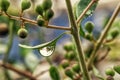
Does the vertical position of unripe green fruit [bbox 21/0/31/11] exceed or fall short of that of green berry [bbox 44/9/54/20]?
it exceeds it

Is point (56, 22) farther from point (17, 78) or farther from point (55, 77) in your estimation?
point (55, 77)

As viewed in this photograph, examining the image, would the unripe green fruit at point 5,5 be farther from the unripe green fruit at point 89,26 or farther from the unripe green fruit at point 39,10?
the unripe green fruit at point 89,26

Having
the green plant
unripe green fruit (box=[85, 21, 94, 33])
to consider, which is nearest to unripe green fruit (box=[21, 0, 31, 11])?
the green plant

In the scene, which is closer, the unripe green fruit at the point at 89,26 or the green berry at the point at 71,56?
the unripe green fruit at the point at 89,26

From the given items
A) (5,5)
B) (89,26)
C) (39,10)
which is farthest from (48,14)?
(89,26)

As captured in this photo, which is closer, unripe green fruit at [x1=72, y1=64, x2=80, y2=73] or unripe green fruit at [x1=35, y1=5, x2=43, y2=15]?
unripe green fruit at [x1=35, y1=5, x2=43, y2=15]

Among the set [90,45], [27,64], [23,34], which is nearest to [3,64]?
[27,64]

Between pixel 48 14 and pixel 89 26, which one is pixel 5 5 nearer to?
pixel 48 14

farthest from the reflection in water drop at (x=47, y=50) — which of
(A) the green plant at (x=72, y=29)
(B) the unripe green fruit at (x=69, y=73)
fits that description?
(B) the unripe green fruit at (x=69, y=73)

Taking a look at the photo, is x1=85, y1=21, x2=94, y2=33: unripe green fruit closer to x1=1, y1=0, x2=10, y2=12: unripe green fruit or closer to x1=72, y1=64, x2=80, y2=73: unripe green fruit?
x1=72, y1=64, x2=80, y2=73: unripe green fruit

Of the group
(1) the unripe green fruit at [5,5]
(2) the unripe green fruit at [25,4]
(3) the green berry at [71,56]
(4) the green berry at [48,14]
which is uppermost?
(1) the unripe green fruit at [5,5]

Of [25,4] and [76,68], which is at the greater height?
[25,4]
